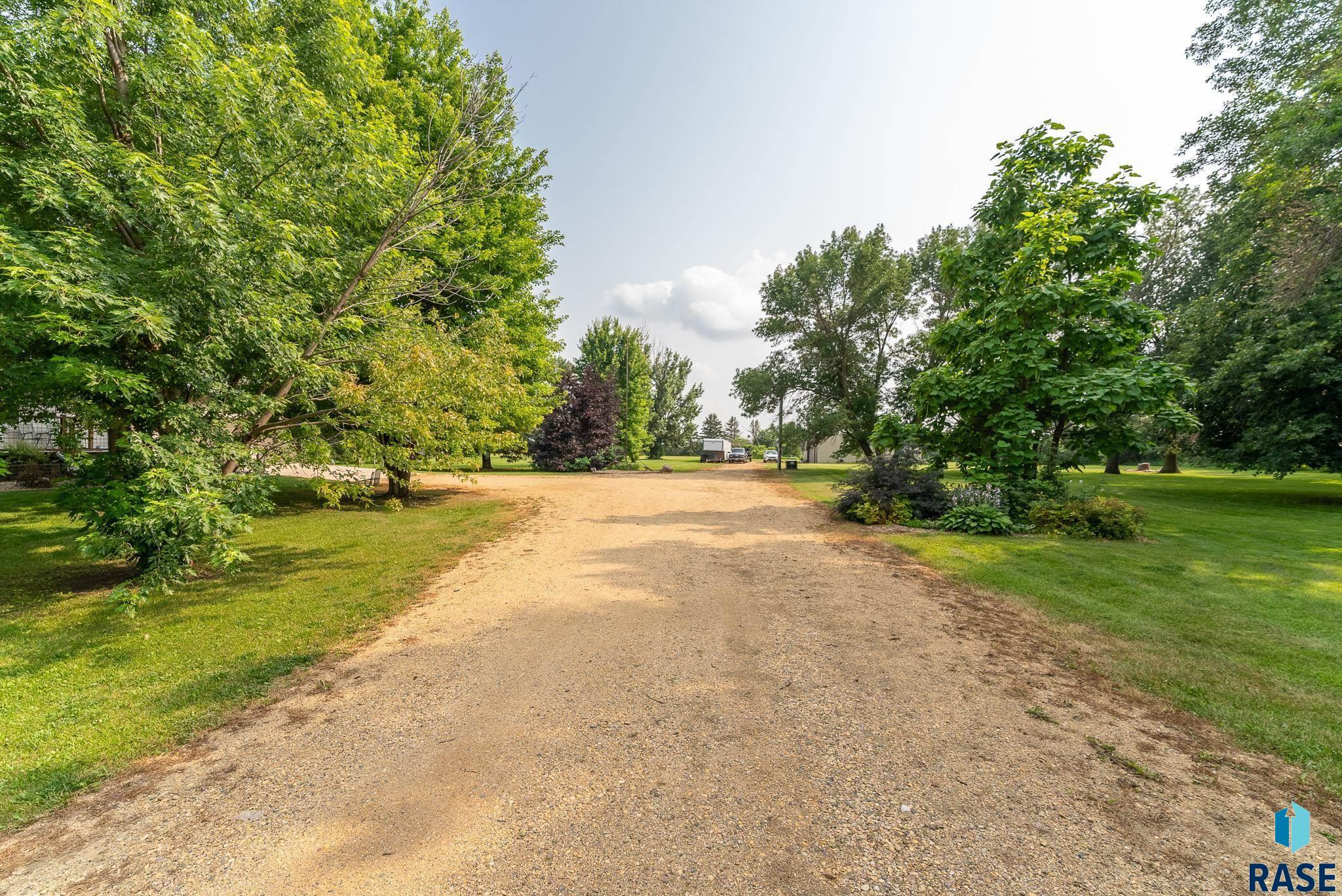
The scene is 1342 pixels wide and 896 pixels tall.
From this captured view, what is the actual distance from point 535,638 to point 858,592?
13.7 ft

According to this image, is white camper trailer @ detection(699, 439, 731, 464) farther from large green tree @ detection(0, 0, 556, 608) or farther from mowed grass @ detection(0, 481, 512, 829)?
large green tree @ detection(0, 0, 556, 608)

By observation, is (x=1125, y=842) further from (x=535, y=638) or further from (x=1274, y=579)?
(x=1274, y=579)

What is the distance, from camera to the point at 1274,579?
659 cm

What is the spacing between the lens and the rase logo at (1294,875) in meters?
2.22

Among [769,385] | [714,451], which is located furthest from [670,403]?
[769,385]

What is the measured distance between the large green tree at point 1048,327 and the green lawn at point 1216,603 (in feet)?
8.18

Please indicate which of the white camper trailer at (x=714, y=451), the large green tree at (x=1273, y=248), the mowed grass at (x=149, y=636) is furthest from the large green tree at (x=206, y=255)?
the white camper trailer at (x=714, y=451)

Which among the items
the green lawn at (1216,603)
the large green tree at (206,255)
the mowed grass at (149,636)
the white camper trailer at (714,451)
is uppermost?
the large green tree at (206,255)

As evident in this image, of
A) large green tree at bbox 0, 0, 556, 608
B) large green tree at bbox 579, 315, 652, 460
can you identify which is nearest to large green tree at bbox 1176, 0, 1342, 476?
large green tree at bbox 0, 0, 556, 608

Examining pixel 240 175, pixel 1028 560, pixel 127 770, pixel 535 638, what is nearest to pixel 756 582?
pixel 535 638

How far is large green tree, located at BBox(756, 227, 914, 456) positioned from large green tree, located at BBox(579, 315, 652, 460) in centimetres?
1403

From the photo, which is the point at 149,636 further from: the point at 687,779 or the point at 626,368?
the point at 626,368

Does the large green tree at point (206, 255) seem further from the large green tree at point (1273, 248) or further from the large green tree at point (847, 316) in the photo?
the large green tree at point (847, 316)

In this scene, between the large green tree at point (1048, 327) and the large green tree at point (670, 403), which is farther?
the large green tree at point (670, 403)
